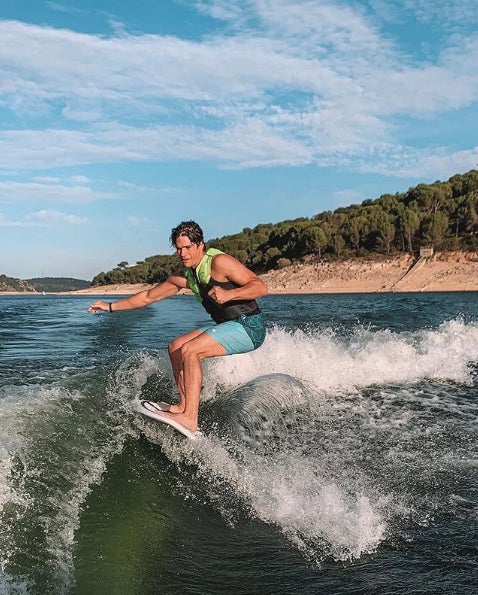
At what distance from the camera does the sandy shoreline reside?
227ft

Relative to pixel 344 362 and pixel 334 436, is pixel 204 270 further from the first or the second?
pixel 344 362

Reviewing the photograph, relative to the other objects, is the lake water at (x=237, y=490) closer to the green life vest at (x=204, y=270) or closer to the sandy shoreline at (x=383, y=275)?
the green life vest at (x=204, y=270)

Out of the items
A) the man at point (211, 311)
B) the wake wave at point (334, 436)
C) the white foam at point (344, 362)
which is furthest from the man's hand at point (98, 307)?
the white foam at point (344, 362)

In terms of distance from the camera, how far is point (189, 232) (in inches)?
210

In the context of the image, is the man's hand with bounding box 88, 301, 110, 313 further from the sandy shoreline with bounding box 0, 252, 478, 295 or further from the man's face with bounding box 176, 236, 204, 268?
the sandy shoreline with bounding box 0, 252, 478, 295

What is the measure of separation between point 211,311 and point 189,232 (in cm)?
88

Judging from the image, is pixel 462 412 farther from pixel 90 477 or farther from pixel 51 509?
pixel 51 509

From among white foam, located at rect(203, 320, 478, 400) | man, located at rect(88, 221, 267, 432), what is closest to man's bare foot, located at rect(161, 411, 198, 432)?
man, located at rect(88, 221, 267, 432)

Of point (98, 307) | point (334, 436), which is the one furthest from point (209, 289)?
point (334, 436)

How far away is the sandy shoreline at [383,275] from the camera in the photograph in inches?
2729

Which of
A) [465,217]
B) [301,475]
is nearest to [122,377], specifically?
[301,475]

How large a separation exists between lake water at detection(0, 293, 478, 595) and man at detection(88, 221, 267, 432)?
531 mm

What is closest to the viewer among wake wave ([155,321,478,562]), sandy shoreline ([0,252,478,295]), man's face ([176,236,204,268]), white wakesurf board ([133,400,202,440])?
wake wave ([155,321,478,562])

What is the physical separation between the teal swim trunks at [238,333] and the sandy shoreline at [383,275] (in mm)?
66257
